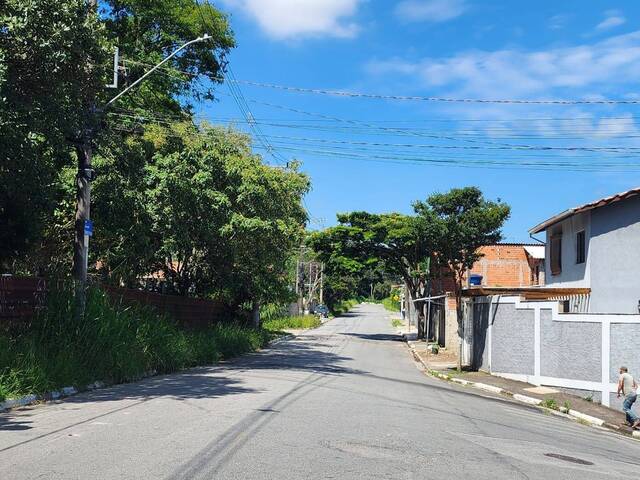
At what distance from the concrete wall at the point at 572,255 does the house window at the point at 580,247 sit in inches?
5.7

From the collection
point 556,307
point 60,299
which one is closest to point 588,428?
point 556,307

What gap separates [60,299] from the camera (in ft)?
47.0

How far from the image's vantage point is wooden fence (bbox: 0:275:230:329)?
42.2 feet

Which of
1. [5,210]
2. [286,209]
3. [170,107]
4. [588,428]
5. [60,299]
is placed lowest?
[588,428]

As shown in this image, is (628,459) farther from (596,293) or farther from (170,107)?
(170,107)

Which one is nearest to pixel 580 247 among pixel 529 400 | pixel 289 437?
pixel 529 400

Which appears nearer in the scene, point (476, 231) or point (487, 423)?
point (487, 423)

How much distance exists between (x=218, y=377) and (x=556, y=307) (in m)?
9.76

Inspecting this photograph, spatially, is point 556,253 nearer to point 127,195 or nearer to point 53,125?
point 127,195

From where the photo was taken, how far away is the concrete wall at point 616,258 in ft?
63.4

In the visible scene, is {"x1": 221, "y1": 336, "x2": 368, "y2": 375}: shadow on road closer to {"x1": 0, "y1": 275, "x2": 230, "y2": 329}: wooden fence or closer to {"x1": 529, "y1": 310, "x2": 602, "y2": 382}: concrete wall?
{"x1": 0, "y1": 275, "x2": 230, "y2": 329}: wooden fence

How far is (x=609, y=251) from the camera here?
2003cm

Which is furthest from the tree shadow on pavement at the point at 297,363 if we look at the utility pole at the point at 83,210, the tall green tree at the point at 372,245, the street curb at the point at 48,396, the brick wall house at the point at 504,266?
the brick wall house at the point at 504,266

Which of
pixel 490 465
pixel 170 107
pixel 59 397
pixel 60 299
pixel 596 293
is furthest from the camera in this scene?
pixel 170 107
